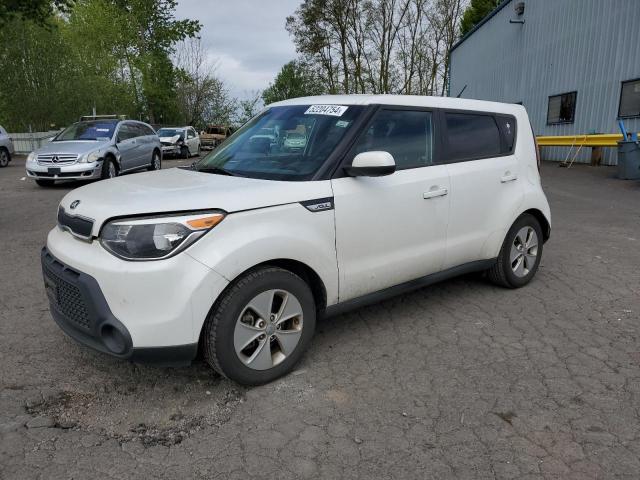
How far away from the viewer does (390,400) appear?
2.92 metres

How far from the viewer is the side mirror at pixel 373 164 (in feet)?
10.4

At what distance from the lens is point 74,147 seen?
39.3 feet

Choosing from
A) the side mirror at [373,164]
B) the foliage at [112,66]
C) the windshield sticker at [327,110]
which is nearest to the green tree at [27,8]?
the foliage at [112,66]

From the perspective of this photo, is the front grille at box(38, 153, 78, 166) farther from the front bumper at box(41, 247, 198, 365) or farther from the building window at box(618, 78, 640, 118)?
the building window at box(618, 78, 640, 118)

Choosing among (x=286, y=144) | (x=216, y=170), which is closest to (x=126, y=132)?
(x=216, y=170)

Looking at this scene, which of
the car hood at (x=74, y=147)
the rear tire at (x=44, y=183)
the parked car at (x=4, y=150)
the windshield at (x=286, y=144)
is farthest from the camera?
the parked car at (x=4, y=150)

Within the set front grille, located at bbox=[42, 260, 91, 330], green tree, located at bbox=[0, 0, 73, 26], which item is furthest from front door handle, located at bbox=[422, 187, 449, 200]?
green tree, located at bbox=[0, 0, 73, 26]

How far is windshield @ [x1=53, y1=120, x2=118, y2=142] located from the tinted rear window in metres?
10.7

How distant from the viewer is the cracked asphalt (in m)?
2.40

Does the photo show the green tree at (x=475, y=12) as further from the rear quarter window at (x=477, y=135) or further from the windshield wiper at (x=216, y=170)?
the windshield wiper at (x=216, y=170)

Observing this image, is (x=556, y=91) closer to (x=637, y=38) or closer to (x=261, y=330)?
(x=637, y=38)

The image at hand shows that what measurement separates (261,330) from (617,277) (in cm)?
396

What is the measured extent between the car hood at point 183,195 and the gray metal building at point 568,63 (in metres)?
15.3

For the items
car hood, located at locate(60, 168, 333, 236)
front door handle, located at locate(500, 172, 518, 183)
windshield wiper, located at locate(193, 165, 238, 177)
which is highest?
windshield wiper, located at locate(193, 165, 238, 177)
